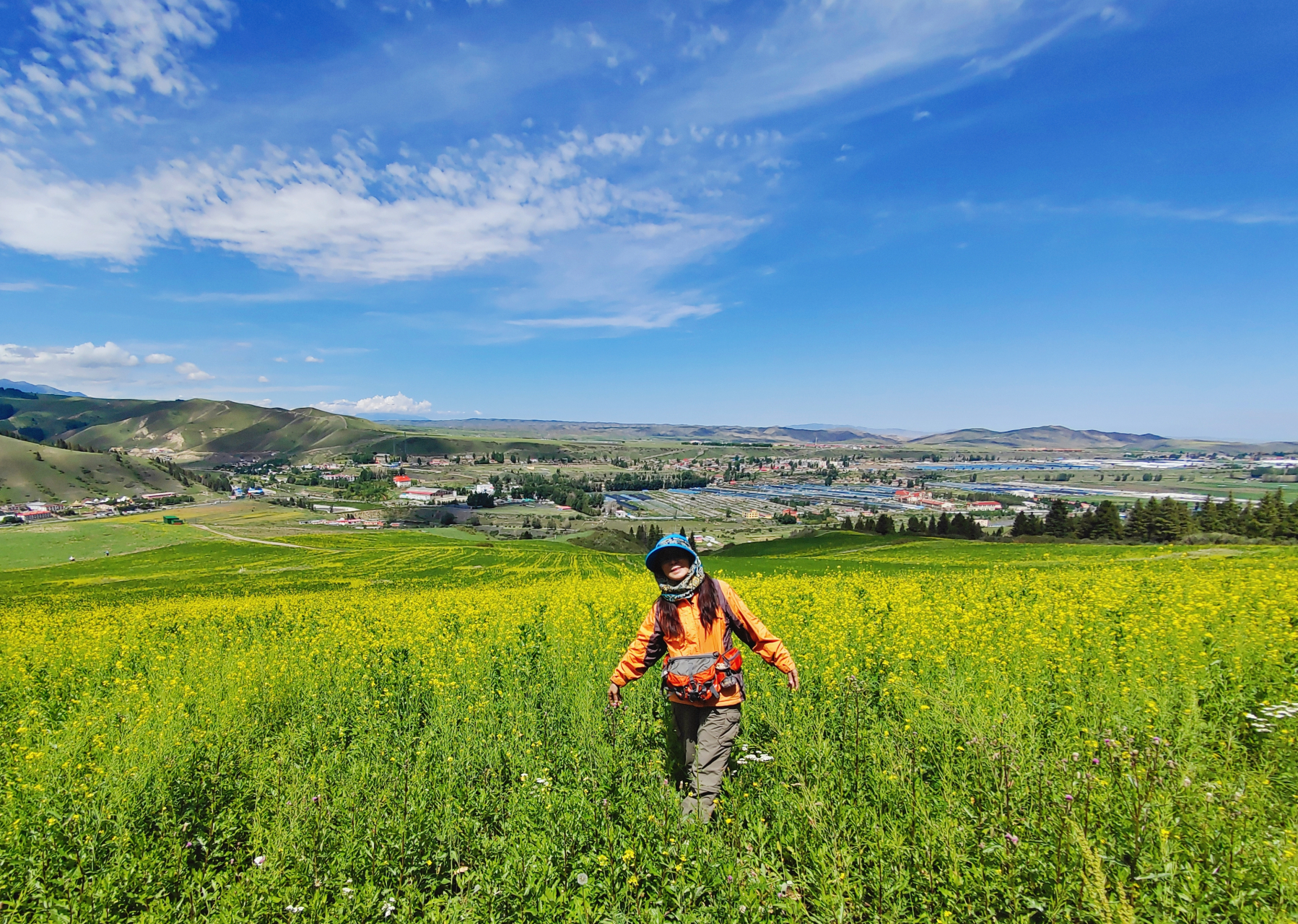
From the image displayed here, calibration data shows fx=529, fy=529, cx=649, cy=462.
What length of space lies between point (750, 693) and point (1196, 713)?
3.88 metres

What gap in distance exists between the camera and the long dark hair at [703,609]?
15.4ft

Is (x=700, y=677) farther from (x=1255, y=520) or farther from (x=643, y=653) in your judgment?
(x=1255, y=520)

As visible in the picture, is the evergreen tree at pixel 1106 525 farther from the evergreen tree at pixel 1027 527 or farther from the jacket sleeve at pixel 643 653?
the jacket sleeve at pixel 643 653

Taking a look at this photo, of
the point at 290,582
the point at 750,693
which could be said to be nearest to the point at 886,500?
the point at 290,582

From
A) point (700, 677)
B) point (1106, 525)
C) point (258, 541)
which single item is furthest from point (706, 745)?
point (258, 541)

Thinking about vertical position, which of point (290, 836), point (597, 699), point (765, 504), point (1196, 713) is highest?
→ point (1196, 713)

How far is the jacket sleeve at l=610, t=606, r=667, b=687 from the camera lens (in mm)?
4867

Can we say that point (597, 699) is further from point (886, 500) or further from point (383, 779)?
point (886, 500)

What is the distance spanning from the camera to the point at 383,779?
4.47m

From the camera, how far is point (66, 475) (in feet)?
547

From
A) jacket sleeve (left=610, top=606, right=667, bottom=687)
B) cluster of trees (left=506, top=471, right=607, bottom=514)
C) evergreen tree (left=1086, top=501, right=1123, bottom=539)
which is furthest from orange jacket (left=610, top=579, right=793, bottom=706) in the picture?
cluster of trees (left=506, top=471, right=607, bottom=514)

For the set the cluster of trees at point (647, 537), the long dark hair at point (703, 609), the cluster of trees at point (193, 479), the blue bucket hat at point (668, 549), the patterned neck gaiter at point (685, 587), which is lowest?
the cluster of trees at point (647, 537)

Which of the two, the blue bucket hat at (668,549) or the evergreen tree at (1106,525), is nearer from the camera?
the blue bucket hat at (668,549)

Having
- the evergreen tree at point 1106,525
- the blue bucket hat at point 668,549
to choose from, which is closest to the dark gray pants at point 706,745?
the blue bucket hat at point 668,549
